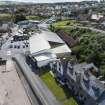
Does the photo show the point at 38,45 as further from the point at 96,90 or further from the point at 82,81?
the point at 96,90

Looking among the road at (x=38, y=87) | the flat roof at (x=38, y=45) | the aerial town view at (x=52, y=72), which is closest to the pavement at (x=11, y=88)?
the aerial town view at (x=52, y=72)

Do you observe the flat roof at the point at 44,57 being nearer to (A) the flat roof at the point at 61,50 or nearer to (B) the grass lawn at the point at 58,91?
(A) the flat roof at the point at 61,50

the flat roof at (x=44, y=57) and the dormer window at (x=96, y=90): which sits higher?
the dormer window at (x=96, y=90)

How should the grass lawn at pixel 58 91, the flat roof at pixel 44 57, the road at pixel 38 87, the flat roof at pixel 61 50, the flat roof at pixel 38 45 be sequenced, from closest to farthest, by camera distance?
the grass lawn at pixel 58 91, the road at pixel 38 87, the flat roof at pixel 44 57, the flat roof at pixel 61 50, the flat roof at pixel 38 45

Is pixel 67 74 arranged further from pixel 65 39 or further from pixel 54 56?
pixel 65 39

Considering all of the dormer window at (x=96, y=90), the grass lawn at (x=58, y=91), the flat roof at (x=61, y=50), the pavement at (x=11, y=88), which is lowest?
the pavement at (x=11, y=88)

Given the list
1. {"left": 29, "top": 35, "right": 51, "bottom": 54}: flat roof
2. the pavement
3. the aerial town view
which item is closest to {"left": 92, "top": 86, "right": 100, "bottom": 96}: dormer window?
the aerial town view
